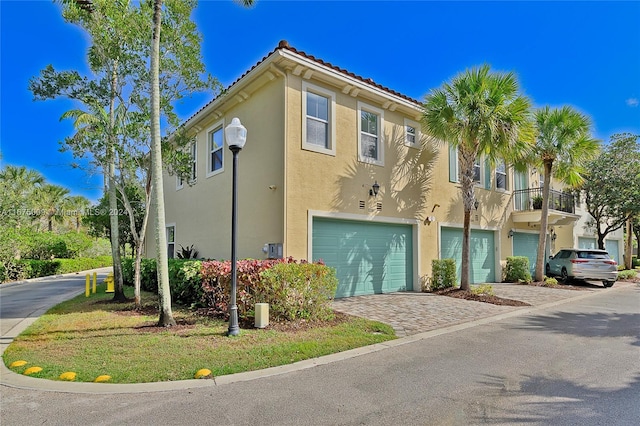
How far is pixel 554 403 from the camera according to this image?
3961mm

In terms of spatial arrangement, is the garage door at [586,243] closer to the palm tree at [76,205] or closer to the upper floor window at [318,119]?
the upper floor window at [318,119]

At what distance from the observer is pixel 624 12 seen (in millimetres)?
9625

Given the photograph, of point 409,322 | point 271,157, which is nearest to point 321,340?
point 409,322

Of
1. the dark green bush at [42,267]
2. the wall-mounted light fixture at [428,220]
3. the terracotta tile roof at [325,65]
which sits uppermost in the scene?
the terracotta tile roof at [325,65]

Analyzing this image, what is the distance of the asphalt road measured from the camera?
11.8 ft

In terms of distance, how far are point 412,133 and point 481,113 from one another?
2.58 metres

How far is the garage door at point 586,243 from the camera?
2323cm

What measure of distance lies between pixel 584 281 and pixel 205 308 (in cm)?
1803

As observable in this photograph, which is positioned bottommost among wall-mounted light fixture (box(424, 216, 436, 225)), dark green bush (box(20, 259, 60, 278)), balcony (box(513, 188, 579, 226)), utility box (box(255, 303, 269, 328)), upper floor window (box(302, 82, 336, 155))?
dark green bush (box(20, 259, 60, 278))

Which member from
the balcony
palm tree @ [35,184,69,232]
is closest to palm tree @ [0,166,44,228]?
palm tree @ [35,184,69,232]

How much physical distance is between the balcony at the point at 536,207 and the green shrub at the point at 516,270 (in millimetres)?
1991

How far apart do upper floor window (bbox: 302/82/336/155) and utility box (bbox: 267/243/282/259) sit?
281 cm

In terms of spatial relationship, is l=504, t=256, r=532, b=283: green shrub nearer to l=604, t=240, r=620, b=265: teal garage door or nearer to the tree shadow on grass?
the tree shadow on grass

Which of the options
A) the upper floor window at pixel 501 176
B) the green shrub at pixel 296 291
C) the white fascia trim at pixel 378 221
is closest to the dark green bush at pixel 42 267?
the white fascia trim at pixel 378 221
